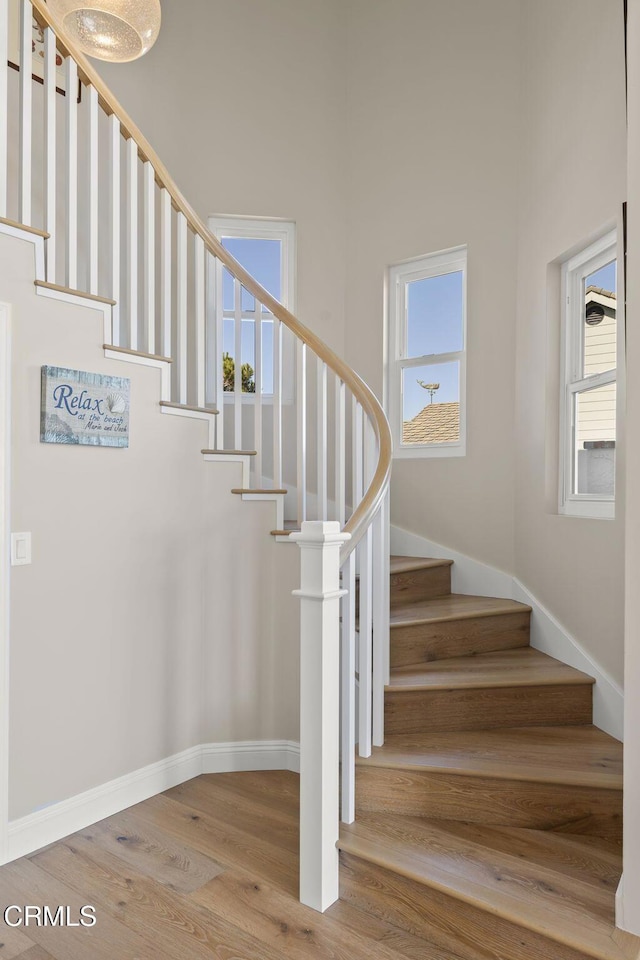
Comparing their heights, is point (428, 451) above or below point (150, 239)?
below

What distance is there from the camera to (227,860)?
2248 millimetres

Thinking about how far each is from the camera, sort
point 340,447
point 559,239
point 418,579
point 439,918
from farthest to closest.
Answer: point 418,579, point 559,239, point 340,447, point 439,918

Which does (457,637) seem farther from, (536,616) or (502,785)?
(502,785)

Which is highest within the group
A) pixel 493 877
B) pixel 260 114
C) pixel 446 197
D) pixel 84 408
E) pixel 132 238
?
pixel 260 114

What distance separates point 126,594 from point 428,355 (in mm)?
2358

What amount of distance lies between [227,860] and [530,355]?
266cm

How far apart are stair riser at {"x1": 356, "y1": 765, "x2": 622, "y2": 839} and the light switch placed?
1.37 meters

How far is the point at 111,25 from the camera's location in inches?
104

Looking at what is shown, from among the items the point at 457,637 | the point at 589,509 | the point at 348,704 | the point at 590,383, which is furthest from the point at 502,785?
the point at 590,383

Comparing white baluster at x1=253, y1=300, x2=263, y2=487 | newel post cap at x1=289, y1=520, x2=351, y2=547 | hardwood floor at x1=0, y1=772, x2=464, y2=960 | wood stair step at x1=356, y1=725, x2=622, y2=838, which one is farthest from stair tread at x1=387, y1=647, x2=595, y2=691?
white baluster at x1=253, y1=300, x2=263, y2=487

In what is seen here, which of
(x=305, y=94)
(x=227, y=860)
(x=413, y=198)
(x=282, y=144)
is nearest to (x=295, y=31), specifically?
(x=305, y=94)

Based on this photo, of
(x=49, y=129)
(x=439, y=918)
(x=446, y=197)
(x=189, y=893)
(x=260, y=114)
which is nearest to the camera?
(x=439, y=918)

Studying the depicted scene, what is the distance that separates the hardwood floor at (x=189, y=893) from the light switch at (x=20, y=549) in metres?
1.01

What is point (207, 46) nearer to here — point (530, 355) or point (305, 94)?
point (305, 94)
